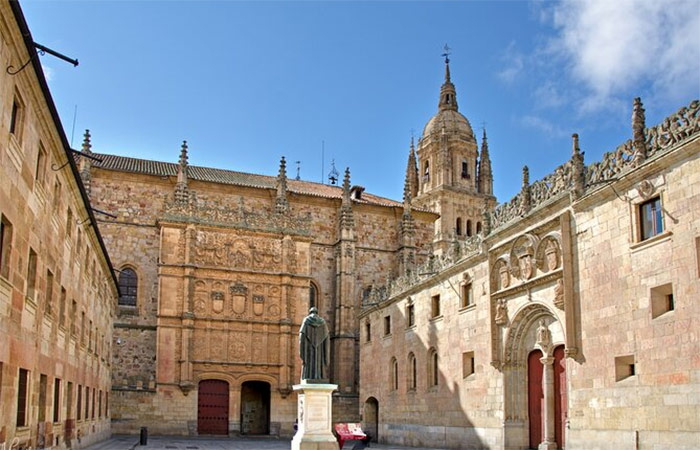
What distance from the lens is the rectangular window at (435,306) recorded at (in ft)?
95.9

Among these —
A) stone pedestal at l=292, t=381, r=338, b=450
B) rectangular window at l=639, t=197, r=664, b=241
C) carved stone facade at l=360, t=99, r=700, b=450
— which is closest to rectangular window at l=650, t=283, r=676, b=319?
carved stone facade at l=360, t=99, r=700, b=450

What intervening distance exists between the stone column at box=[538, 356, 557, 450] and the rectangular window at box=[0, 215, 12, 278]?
45.6ft

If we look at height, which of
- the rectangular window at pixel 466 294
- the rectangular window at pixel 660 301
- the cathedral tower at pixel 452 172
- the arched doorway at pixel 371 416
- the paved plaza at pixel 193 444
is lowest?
the paved plaza at pixel 193 444

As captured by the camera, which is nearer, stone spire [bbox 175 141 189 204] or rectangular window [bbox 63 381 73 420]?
rectangular window [bbox 63 381 73 420]

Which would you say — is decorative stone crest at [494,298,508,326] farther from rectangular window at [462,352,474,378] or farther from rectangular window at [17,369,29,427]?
rectangular window at [17,369,29,427]

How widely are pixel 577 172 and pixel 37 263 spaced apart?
41.5 feet

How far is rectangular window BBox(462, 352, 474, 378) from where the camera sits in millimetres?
25939

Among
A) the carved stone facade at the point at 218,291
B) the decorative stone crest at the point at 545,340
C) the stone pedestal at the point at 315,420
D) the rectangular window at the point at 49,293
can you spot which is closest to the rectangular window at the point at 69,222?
the rectangular window at the point at 49,293

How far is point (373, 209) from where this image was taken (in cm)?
4916

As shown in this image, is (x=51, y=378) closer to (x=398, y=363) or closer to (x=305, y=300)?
(x=398, y=363)

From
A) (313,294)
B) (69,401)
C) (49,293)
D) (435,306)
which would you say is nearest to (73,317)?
(69,401)

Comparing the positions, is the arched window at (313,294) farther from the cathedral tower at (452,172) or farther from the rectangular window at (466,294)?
the rectangular window at (466,294)

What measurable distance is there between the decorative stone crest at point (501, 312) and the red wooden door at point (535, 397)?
1.36 meters

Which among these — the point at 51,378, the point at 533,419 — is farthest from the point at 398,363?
the point at 51,378
